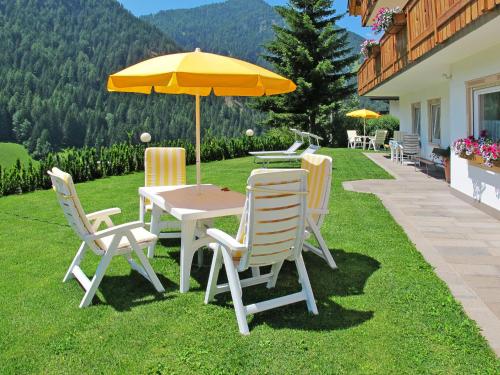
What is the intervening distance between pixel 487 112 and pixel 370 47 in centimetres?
780

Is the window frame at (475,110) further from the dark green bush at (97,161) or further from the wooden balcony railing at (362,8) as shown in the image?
the wooden balcony railing at (362,8)

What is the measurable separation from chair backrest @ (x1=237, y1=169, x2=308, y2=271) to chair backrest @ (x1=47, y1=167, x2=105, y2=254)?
142 centimetres

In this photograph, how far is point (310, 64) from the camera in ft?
90.2

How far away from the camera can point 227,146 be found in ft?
59.7

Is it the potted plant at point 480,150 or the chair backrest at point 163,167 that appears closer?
the chair backrest at point 163,167

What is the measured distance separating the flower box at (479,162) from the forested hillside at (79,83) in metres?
46.1

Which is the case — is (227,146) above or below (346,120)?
below

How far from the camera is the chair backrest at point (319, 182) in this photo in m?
4.68

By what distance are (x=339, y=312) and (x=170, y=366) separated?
58.0 inches

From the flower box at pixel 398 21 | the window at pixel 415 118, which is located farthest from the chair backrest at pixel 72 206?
the window at pixel 415 118

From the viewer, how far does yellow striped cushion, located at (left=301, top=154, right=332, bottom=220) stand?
15.4 feet

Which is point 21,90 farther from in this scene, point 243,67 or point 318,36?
point 243,67

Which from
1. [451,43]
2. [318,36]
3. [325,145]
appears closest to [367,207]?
[451,43]

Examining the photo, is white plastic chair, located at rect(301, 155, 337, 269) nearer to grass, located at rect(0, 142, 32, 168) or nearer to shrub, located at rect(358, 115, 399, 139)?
shrub, located at rect(358, 115, 399, 139)
